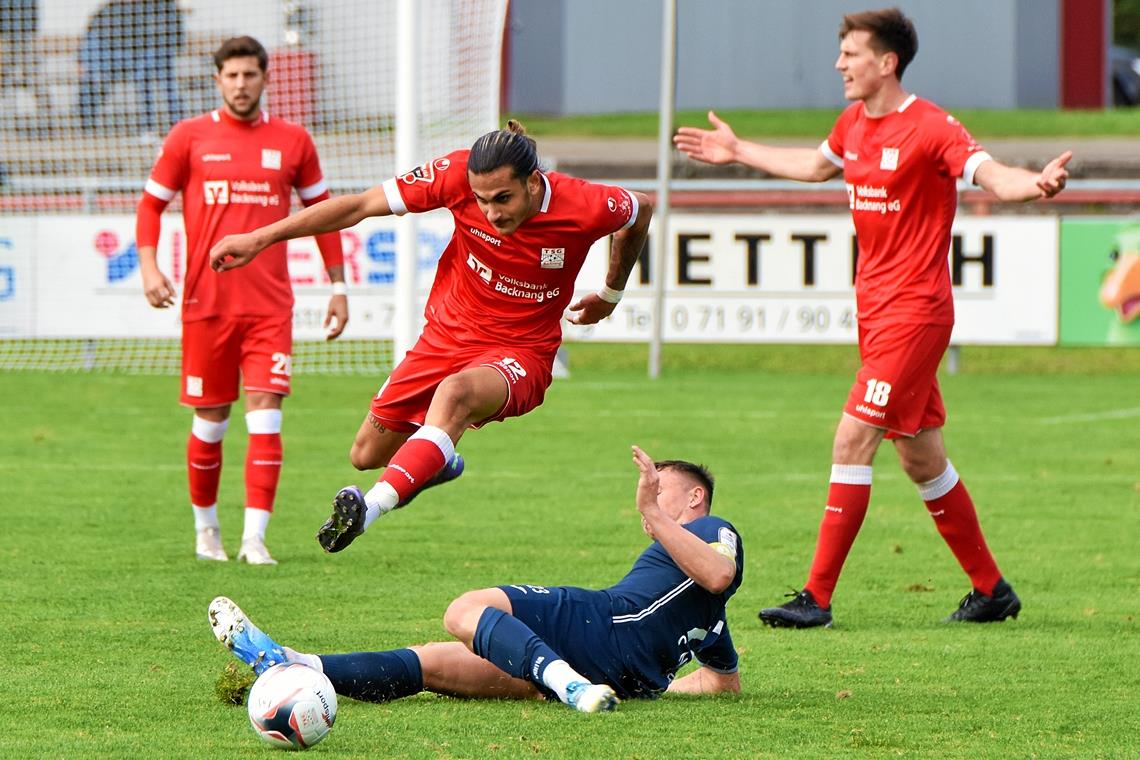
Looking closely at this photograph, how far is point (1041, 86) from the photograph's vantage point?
32.5m

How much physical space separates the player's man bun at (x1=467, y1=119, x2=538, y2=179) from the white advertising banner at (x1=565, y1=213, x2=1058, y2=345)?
443 inches

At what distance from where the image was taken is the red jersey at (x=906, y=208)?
709cm

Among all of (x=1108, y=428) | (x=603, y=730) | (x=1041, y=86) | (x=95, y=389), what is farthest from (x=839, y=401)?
(x=1041, y=86)

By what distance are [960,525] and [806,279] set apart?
10230 millimetres

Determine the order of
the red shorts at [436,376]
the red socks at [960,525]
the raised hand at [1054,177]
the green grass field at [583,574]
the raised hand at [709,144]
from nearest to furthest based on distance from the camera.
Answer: the green grass field at [583,574], the raised hand at [1054,177], the red shorts at [436,376], the red socks at [960,525], the raised hand at [709,144]

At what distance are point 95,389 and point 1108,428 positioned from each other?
8934 mm

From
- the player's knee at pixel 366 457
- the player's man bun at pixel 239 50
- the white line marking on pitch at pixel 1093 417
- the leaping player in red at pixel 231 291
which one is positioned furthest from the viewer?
the white line marking on pitch at pixel 1093 417

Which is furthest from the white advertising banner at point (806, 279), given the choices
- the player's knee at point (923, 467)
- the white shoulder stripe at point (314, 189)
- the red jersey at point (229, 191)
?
the player's knee at point (923, 467)

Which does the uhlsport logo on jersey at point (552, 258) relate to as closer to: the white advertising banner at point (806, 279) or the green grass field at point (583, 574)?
the green grass field at point (583, 574)

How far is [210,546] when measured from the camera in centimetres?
852

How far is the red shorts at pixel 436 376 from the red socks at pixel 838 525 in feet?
4.44

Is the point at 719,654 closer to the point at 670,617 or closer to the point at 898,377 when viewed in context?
the point at 670,617

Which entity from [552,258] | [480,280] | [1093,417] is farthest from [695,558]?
[1093,417]

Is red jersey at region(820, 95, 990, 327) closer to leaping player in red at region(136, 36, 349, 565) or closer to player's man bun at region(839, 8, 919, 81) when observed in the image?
player's man bun at region(839, 8, 919, 81)
